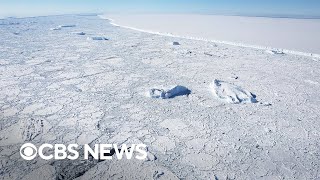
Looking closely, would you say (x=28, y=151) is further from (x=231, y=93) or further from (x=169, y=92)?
(x=231, y=93)

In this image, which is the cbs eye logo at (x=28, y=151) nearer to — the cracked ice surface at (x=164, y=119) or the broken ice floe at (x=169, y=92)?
the cracked ice surface at (x=164, y=119)

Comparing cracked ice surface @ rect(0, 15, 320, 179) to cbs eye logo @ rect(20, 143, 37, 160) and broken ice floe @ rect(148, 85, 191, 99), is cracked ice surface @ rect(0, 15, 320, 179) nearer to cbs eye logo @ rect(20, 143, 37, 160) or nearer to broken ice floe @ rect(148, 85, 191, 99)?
cbs eye logo @ rect(20, 143, 37, 160)

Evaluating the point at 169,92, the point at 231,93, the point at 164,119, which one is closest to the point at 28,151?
the point at 164,119

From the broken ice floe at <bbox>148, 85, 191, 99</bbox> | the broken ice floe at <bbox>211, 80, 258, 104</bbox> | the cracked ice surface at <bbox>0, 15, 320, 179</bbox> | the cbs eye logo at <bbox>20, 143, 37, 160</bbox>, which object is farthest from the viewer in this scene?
the broken ice floe at <bbox>148, 85, 191, 99</bbox>

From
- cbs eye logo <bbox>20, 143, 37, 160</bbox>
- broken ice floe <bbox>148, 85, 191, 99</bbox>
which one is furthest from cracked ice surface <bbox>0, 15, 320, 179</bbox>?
broken ice floe <bbox>148, 85, 191, 99</bbox>

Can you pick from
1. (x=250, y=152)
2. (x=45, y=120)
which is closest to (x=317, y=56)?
(x=250, y=152)

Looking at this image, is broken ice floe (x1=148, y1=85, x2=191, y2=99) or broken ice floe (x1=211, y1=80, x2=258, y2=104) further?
broken ice floe (x1=148, y1=85, x2=191, y2=99)

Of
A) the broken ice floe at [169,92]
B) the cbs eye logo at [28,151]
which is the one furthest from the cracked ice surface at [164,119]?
the broken ice floe at [169,92]
